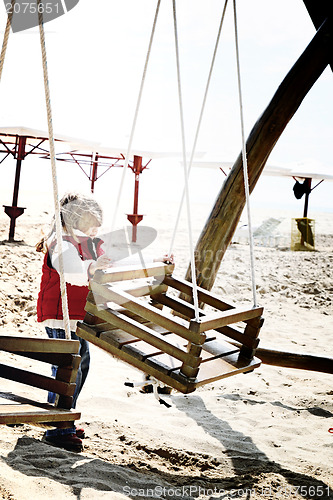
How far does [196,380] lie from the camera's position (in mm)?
2064

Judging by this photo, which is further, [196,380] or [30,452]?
[30,452]

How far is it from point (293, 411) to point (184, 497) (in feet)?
4.99

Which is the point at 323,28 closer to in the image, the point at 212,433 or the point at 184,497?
the point at 212,433

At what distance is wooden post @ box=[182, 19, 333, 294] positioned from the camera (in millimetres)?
3217

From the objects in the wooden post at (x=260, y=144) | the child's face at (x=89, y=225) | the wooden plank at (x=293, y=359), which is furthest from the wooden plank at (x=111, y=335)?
the wooden plank at (x=293, y=359)

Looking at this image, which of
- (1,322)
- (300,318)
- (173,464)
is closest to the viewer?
(173,464)

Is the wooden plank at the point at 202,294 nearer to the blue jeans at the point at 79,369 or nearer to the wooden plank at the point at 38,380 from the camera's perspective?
the blue jeans at the point at 79,369

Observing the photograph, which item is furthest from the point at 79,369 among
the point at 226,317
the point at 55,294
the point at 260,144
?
the point at 260,144

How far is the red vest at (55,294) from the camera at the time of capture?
2.58m

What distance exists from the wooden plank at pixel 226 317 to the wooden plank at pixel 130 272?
468 mm

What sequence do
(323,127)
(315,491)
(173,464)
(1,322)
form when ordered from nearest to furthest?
(315,491)
(173,464)
(1,322)
(323,127)

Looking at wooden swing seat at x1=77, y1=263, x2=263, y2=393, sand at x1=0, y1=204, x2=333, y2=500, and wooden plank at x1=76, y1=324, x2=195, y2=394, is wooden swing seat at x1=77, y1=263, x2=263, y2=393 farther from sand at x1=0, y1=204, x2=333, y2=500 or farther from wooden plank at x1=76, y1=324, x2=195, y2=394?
sand at x1=0, y1=204, x2=333, y2=500

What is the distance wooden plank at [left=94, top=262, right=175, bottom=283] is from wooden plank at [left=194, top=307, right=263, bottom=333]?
18.4 inches

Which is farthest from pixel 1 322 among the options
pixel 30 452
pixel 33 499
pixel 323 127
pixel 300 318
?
pixel 323 127
